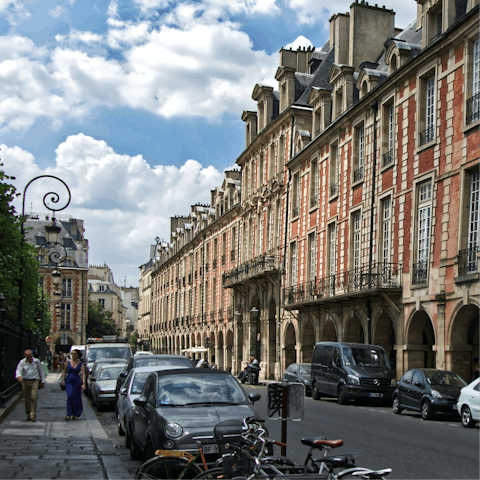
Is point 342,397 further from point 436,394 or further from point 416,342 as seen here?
point 436,394

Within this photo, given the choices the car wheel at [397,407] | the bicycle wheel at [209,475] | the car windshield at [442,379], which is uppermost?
the bicycle wheel at [209,475]

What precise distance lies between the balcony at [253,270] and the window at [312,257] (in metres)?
4.62

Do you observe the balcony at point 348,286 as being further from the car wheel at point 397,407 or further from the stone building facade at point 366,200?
the car wheel at point 397,407

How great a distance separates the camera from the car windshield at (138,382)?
1316cm

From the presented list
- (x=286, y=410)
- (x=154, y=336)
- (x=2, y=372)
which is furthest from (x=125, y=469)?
(x=154, y=336)

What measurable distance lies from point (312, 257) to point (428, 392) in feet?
65.0

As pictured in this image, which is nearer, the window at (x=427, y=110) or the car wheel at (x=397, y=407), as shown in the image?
the car wheel at (x=397, y=407)

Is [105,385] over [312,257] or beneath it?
beneath

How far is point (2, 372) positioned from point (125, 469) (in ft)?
29.2

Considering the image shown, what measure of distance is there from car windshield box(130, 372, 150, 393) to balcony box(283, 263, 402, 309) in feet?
51.4

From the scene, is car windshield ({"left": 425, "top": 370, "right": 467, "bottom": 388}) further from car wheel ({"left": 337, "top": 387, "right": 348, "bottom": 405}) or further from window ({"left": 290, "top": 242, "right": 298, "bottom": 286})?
window ({"left": 290, "top": 242, "right": 298, "bottom": 286})

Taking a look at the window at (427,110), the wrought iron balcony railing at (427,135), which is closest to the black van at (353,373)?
the wrought iron balcony railing at (427,135)

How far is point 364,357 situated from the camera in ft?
81.7

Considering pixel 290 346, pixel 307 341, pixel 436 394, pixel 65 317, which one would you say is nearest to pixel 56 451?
pixel 436 394
